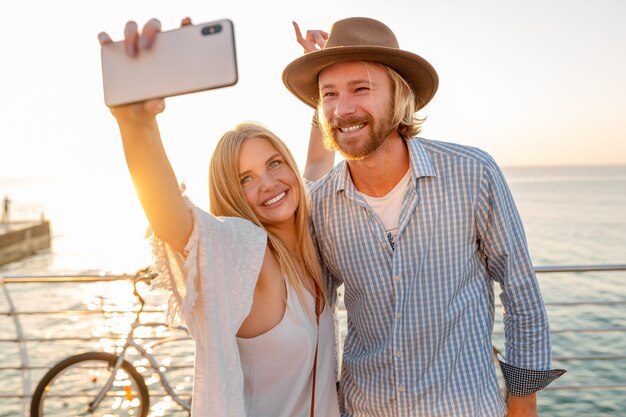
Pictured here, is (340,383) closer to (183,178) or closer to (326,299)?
(326,299)

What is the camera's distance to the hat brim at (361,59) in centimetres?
203

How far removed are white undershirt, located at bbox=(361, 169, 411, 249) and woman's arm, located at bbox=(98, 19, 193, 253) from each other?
32.4 inches

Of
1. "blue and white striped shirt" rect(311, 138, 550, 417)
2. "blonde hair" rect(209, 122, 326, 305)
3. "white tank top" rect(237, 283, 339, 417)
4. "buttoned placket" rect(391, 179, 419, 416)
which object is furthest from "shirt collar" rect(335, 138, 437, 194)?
"white tank top" rect(237, 283, 339, 417)

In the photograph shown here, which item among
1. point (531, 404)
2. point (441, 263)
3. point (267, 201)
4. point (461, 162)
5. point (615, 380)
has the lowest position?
point (615, 380)

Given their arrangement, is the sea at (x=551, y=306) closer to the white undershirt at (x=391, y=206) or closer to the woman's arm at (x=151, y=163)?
the woman's arm at (x=151, y=163)

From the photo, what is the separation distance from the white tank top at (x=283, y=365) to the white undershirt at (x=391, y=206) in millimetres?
434

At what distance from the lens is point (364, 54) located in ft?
6.68

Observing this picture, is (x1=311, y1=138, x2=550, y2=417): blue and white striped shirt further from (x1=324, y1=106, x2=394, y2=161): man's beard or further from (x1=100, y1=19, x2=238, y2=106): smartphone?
(x1=100, y1=19, x2=238, y2=106): smartphone

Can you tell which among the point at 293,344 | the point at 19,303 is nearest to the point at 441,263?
the point at 293,344

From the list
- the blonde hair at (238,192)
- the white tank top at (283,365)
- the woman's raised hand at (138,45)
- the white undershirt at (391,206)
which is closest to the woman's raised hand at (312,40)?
the blonde hair at (238,192)

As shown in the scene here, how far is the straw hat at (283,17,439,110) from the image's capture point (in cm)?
203

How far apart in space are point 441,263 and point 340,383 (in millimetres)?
619

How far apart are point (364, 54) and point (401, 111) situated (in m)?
0.27

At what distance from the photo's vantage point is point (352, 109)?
2033 millimetres
